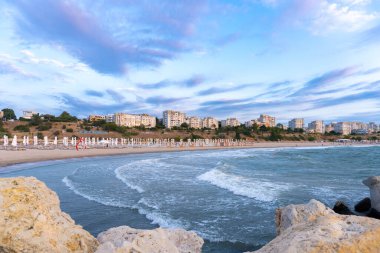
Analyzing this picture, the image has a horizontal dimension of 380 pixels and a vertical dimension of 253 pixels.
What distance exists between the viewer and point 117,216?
844 centimetres

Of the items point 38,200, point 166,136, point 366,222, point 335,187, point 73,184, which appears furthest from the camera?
point 166,136

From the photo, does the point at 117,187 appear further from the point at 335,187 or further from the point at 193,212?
the point at 335,187

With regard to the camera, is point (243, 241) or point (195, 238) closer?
point (195, 238)

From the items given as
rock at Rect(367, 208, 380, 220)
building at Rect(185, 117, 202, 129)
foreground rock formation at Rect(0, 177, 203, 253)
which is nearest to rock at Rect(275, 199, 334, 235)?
foreground rock formation at Rect(0, 177, 203, 253)

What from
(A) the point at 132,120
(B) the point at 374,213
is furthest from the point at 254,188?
(A) the point at 132,120

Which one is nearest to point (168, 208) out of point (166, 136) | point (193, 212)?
point (193, 212)

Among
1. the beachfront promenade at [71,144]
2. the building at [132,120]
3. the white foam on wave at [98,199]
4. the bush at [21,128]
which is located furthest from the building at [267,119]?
the white foam on wave at [98,199]

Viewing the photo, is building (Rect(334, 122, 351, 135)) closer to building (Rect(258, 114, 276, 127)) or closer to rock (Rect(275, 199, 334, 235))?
building (Rect(258, 114, 276, 127))

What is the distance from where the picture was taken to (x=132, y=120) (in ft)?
484

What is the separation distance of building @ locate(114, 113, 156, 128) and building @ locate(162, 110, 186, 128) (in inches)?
316

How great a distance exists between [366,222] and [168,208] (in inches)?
279

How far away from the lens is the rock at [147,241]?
3.13 m

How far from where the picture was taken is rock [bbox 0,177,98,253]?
3254 millimetres

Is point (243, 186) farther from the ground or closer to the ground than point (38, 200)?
closer to the ground
